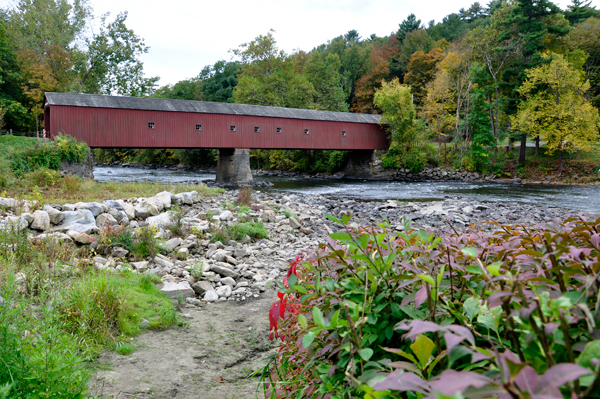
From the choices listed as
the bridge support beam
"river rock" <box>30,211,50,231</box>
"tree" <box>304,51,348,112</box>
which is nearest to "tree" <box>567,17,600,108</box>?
"tree" <box>304,51,348,112</box>

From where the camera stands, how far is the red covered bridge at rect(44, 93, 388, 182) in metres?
17.0

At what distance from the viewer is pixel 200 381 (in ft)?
8.70

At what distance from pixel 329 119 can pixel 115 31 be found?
65.7ft

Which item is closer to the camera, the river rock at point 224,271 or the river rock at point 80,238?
the river rock at point 224,271

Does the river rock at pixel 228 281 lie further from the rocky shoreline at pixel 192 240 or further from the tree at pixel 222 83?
the tree at pixel 222 83

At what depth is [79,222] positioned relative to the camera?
6090 mm

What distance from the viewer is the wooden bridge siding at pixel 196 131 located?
669 inches

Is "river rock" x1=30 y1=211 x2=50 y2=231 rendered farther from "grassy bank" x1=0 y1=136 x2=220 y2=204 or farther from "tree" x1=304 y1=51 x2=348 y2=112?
"tree" x1=304 y1=51 x2=348 y2=112

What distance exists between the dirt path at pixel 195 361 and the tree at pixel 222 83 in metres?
43.0

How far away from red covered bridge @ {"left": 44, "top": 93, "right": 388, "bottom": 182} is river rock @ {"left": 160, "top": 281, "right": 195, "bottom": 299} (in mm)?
15233

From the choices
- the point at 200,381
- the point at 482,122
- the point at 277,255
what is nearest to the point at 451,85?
the point at 482,122

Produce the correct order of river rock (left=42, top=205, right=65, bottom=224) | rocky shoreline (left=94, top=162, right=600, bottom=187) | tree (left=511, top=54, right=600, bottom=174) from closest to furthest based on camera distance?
river rock (left=42, top=205, right=65, bottom=224)
tree (left=511, top=54, right=600, bottom=174)
rocky shoreline (left=94, top=162, right=600, bottom=187)

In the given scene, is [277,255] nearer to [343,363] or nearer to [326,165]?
[343,363]

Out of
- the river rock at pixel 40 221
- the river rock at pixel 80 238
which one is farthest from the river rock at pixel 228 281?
the river rock at pixel 40 221
